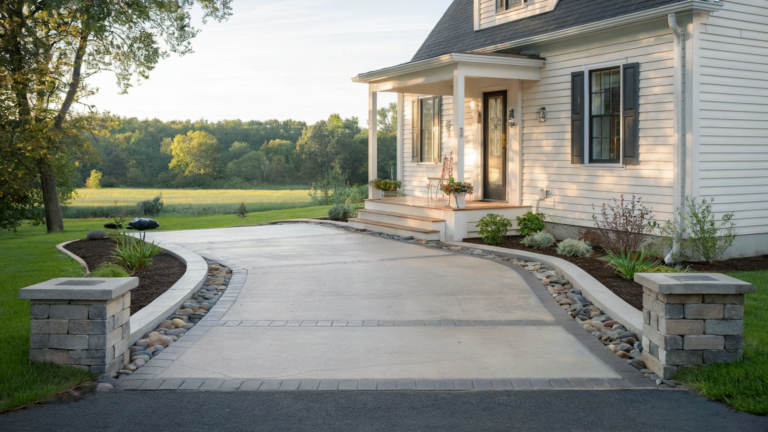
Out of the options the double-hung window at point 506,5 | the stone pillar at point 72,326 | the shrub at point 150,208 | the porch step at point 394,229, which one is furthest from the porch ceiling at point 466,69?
the shrub at point 150,208

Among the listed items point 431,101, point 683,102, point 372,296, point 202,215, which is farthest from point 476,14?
point 202,215

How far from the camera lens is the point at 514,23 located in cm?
1266

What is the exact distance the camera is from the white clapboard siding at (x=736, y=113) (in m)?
8.75

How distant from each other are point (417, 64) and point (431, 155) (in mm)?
3527

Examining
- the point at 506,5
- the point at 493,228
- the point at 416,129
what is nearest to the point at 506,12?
the point at 506,5

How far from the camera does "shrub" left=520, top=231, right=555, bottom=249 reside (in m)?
10.1

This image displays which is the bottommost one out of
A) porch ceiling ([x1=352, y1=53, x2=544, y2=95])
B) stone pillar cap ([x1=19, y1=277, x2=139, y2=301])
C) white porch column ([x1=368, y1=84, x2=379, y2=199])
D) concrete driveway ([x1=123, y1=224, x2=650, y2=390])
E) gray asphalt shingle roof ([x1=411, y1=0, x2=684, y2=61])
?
concrete driveway ([x1=123, y1=224, x2=650, y2=390])

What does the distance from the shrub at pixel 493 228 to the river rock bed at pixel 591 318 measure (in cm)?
123

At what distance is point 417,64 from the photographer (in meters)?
11.8

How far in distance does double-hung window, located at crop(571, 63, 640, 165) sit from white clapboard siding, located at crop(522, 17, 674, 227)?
13 cm

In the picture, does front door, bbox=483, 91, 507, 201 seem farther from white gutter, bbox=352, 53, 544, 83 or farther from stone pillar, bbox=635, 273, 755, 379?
stone pillar, bbox=635, 273, 755, 379

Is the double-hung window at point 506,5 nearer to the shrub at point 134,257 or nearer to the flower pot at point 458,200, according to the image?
the flower pot at point 458,200

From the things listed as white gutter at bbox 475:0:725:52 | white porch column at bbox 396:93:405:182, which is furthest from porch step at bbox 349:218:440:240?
white gutter at bbox 475:0:725:52

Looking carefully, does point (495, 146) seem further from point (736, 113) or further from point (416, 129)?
point (736, 113)
